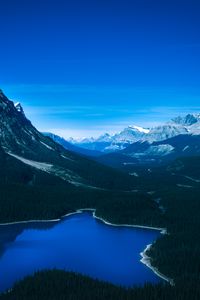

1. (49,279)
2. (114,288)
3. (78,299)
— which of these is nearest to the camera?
(78,299)

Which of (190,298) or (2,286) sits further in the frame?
(2,286)

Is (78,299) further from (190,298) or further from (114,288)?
(190,298)

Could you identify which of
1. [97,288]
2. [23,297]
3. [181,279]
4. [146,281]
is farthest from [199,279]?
[23,297]

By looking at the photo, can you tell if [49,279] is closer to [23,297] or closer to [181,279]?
[23,297]

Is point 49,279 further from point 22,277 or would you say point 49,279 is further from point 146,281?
point 146,281

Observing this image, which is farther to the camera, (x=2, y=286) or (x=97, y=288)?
(x=2, y=286)

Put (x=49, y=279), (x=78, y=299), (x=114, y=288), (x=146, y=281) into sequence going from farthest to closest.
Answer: (x=146, y=281) → (x=49, y=279) → (x=114, y=288) → (x=78, y=299)

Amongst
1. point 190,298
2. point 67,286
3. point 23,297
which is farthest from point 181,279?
point 23,297

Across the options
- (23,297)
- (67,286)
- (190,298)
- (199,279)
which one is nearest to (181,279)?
(199,279)

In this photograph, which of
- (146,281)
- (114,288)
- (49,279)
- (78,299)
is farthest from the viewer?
(146,281)
